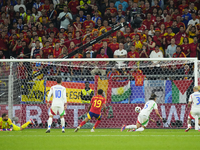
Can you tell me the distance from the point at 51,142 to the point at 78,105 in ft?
19.5

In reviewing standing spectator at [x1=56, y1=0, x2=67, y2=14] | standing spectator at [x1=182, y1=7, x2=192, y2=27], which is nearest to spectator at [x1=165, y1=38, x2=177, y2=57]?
standing spectator at [x1=182, y1=7, x2=192, y2=27]

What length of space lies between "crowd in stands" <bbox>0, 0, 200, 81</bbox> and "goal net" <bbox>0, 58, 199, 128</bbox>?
0.67 m

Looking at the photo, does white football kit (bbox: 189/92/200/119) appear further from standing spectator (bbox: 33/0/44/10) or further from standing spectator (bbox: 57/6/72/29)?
standing spectator (bbox: 33/0/44/10)

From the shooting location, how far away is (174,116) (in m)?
13.9

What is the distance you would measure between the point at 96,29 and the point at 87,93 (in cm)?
469

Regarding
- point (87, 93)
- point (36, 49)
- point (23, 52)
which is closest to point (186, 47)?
point (87, 93)

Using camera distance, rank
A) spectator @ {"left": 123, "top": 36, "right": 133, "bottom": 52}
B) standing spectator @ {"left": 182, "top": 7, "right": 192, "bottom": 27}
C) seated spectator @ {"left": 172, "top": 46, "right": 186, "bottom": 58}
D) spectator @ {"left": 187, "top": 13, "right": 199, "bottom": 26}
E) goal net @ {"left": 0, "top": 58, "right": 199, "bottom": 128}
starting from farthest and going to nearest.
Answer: standing spectator @ {"left": 182, "top": 7, "right": 192, "bottom": 27}
spectator @ {"left": 187, "top": 13, "right": 199, "bottom": 26}
spectator @ {"left": 123, "top": 36, "right": 133, "bottom": 52}
seated spectator @ {"left": 172, "top": 46, "right": 186, "bottom": 58}
goal net @ {"left": 0, "top": 58, "right": 199, "bottom": 128}

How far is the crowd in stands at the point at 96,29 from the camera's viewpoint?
Result: 16.4 meters

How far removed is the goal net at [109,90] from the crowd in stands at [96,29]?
26.2 inches

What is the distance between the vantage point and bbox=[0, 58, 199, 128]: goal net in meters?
13.8

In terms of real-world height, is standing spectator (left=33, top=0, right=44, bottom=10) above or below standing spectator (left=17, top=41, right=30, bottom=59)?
above

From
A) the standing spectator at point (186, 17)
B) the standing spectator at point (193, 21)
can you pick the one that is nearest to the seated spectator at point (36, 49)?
the standing spectator at point (186, 17)

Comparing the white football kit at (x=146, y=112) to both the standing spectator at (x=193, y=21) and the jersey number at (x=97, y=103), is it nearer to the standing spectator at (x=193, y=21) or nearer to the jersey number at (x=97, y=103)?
the jersey number at (x=97, y=103)

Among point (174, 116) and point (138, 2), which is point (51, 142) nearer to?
point (174, 116)
